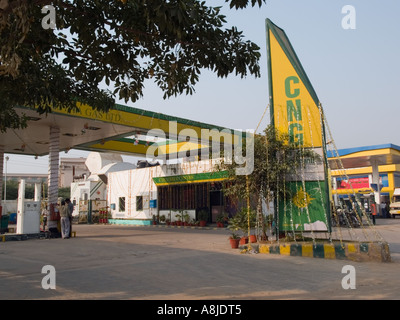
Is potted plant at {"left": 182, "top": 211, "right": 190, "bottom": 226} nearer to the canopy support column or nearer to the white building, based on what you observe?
the white building

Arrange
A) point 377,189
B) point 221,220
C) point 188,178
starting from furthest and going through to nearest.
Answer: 1. point 377,189
2. point 188,178
3. point 221,220

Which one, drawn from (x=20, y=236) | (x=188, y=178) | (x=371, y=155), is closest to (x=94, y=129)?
(x=20, y=236)

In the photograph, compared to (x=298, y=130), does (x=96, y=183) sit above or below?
below

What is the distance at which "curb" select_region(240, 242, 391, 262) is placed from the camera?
Answer: 8.92m

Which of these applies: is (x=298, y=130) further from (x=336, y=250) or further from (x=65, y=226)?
(x=65, y=226)

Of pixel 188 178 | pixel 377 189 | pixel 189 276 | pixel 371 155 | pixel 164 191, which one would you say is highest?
pixel 371 155

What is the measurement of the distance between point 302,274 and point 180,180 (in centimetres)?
1673

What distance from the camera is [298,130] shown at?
1118 cm

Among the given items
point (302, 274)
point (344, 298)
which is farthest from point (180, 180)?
point (344, 298)

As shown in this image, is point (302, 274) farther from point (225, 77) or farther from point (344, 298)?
point (225, 77)

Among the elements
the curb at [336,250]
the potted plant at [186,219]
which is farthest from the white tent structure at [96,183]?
the curb at [336,250]

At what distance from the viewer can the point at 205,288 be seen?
6.31 m

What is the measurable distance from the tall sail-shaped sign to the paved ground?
4.98 feet

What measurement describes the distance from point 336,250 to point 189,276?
407 cm
